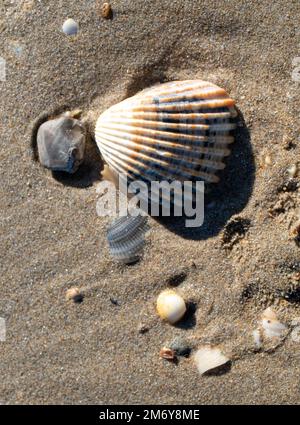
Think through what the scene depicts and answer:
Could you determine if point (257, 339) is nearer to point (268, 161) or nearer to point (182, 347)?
point (182, 347)

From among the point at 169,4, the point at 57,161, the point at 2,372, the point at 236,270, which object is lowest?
the point at 2,372

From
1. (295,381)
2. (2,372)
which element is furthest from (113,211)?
(295,381)

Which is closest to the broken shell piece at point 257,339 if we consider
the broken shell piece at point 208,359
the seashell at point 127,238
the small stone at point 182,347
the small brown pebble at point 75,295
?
the broken shell piece at point 208,359

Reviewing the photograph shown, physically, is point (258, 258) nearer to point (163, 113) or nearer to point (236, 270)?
point (236, 270)

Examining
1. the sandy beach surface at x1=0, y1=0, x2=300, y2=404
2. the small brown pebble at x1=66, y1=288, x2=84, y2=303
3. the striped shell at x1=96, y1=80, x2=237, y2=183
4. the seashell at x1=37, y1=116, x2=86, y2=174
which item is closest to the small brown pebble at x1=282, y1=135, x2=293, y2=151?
the sandy beach surface at x1=0, y1=0, x2=300, y2=404

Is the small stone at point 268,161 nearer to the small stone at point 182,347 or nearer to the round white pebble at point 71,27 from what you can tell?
the small stone at point 182,347

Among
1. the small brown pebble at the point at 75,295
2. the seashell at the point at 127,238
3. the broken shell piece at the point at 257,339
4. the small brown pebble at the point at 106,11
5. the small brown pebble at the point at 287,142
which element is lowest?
the broken shell piece at the point at 257,339

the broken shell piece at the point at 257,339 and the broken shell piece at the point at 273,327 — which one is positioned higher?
the broken shell piece at the point at 273,327

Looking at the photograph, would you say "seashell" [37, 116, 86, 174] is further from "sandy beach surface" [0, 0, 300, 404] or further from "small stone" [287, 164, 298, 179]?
"small stone" [287, 164, 298, 179]
